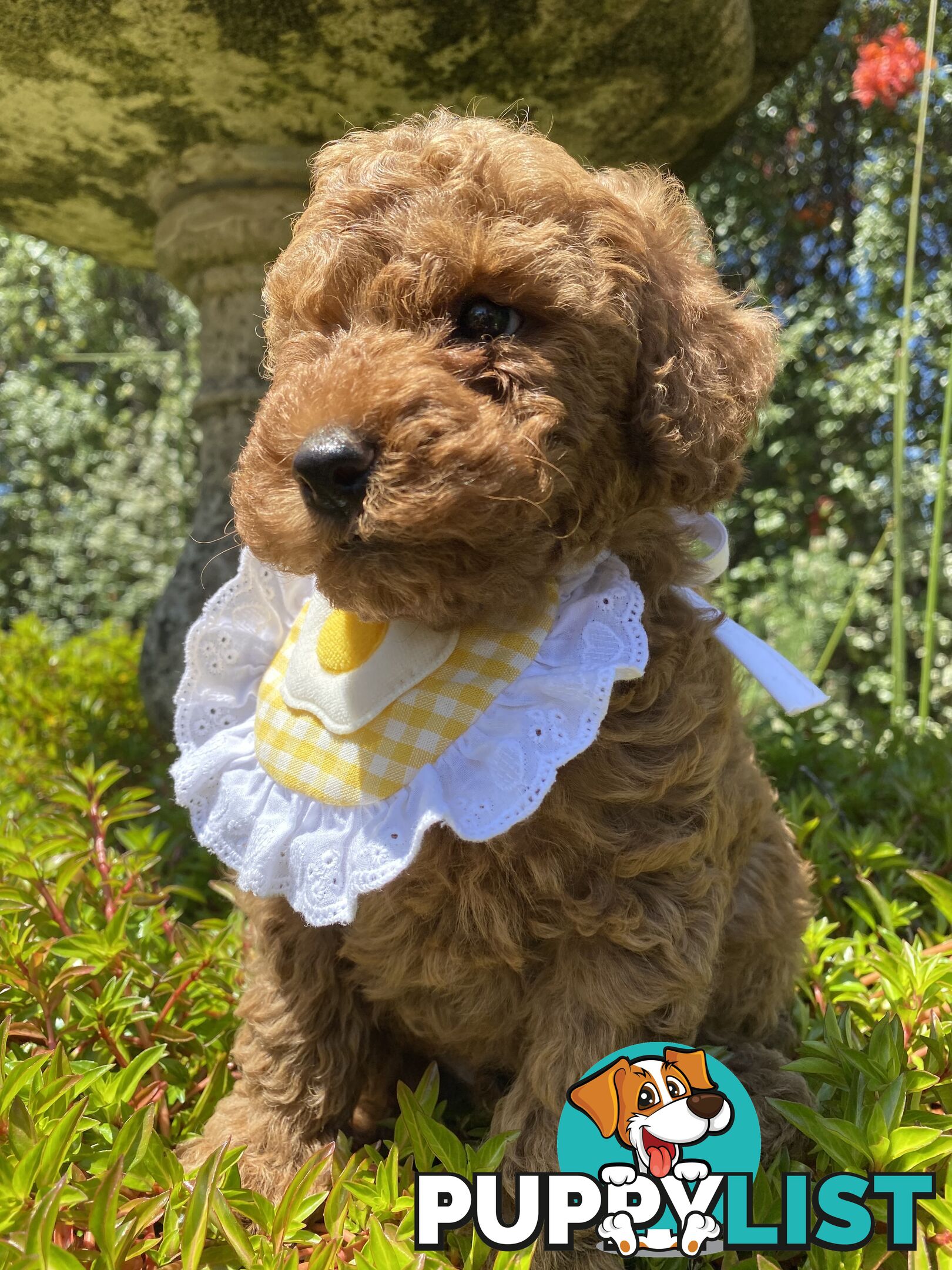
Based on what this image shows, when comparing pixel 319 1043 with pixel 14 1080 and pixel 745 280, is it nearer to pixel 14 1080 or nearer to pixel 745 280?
pixel 14 1080

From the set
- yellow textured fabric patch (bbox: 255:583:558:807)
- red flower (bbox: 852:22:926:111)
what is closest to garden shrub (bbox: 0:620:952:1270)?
yellow textured fabric patch (bbox: 255:583:558:807)

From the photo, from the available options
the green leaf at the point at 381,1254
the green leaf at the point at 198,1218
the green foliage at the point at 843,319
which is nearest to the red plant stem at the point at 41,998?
the green leaf at the point at 198,1218

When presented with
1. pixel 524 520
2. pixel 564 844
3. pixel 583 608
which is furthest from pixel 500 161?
pixel 564 844

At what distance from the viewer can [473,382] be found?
3.33 feet

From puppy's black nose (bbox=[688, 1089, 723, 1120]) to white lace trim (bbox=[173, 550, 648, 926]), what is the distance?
37 cm

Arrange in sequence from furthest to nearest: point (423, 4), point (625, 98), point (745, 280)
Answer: point (745, 280)
point (625, 98)
point (423, 4)

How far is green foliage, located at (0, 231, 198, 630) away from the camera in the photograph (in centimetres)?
603

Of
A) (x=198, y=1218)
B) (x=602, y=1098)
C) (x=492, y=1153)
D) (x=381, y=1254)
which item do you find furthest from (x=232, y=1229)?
(x=602, y=1098)

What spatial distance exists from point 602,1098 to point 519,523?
0.64 metres

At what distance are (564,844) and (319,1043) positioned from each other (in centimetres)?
50

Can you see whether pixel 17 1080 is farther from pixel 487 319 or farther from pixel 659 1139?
pixel 487 319

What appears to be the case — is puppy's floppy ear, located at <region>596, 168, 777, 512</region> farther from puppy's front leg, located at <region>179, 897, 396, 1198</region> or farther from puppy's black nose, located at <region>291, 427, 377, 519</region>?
puppy's front leg, located at <region>179, 897, 396, 1198</region>

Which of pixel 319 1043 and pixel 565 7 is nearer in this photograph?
pixel 319 1043

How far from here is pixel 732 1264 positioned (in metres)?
1.04
